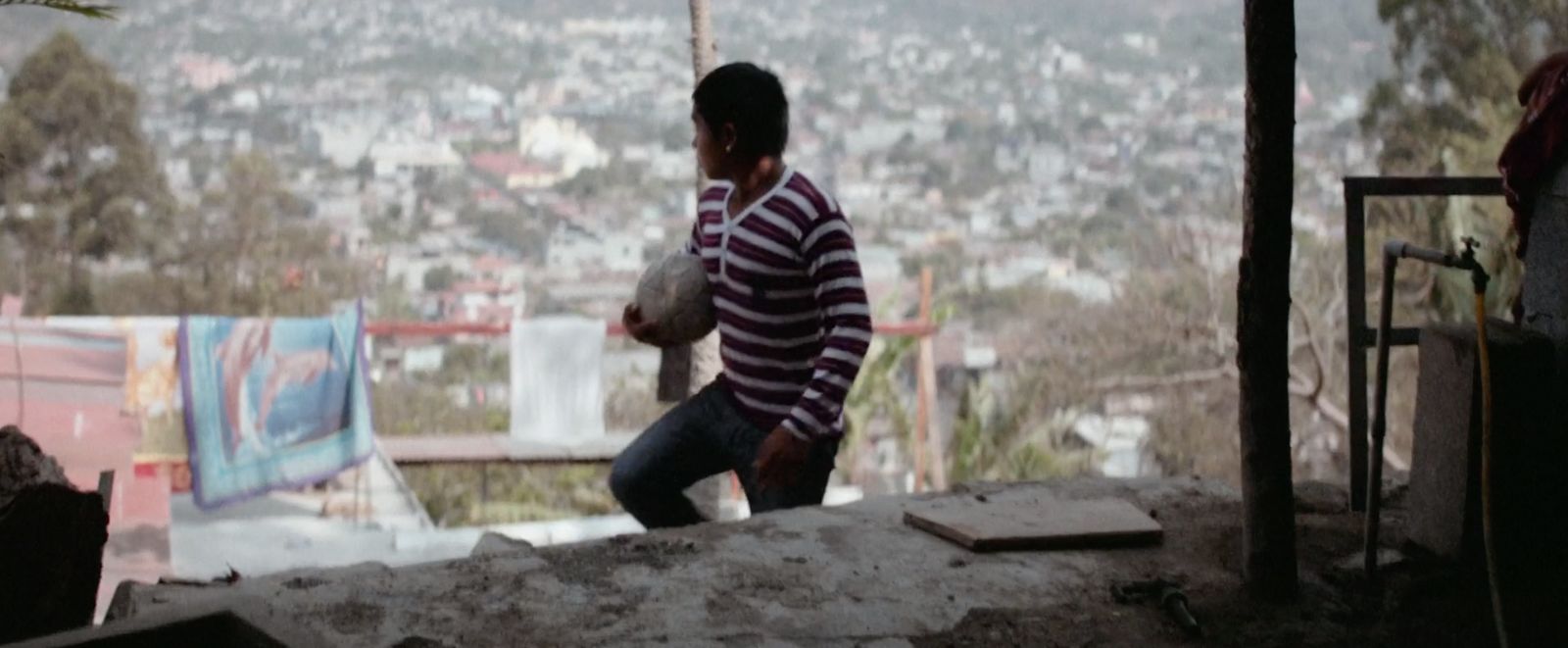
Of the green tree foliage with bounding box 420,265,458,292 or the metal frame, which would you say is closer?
the metal frame

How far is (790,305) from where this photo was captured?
4.21m

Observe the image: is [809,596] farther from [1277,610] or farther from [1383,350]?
[1383,350]

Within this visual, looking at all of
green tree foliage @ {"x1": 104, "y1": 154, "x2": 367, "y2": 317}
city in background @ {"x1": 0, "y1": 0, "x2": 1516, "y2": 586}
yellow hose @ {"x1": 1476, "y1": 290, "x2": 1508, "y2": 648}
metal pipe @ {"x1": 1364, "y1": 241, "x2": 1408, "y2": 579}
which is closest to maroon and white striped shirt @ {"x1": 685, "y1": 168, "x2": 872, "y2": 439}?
metal pipe @ {"x1": 1364, "y1": 241, "x2": 1408, "y2": 579}

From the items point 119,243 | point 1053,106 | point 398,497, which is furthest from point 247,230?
point 1053,106

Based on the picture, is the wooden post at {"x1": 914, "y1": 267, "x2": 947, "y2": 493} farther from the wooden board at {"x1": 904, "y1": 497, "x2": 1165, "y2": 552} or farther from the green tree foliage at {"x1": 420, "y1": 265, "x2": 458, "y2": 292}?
the green tree foliage at {"x1": 420, "y1": 265, "x2": 458, "y2": 292}

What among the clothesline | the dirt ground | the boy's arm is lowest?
the dirt ground

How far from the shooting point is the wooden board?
420 centimetres

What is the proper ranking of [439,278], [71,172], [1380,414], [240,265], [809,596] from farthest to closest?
[439,278] < [240,265] < [71,172] < [1380,414] < [809,596]

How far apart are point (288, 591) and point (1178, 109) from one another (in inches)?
1040

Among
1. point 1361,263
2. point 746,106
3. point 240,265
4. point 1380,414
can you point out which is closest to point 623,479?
point 746,106

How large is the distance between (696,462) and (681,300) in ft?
1.37

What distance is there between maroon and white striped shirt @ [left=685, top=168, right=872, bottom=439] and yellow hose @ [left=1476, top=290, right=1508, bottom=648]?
1.39 m

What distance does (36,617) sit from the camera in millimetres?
3244

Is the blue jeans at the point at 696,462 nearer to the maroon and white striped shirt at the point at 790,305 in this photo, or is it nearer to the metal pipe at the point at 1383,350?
the maroon and white striped shirt at the point at 790,305
